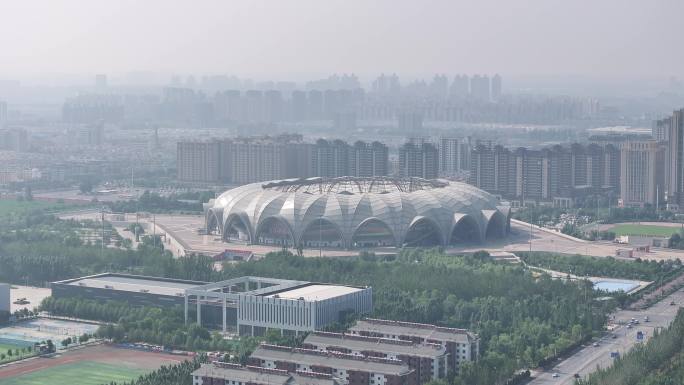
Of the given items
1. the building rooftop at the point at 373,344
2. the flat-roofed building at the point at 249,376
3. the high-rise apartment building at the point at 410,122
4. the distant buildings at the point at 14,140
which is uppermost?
the high-rise apartment building at the point at 410,122

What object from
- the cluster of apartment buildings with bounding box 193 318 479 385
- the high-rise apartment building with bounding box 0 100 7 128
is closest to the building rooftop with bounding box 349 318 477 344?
the cluster of apartment buildings with bounding box 193 318 479 385

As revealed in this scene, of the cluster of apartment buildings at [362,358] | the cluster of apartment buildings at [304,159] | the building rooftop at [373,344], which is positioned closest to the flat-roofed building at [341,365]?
the cluster of apartment buildings at [362,358]

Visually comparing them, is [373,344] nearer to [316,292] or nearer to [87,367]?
[316,292]

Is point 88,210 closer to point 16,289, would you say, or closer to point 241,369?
point 16,289

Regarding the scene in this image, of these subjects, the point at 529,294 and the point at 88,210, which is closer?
the point at 529,294

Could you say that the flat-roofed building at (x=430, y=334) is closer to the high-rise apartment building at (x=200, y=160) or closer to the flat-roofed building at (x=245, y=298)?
the flat-roofed building at (x=245, y=298)

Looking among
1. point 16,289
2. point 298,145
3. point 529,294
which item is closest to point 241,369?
point 529,294

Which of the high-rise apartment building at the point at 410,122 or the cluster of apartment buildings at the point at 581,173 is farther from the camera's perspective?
the high-rise apartment building at the point at 410,122
